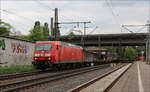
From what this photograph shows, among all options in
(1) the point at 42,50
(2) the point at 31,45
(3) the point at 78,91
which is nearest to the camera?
(3) the point at 78,91

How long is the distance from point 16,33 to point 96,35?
29284mm

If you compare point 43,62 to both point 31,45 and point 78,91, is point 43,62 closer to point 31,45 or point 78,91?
point 31,45

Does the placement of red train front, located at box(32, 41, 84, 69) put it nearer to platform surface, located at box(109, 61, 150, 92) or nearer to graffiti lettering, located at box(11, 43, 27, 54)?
graffiti lettering, located at box(11, 43, 27, 54)

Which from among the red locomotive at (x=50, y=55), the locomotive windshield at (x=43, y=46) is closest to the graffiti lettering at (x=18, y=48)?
the red locomotive at (x=50, y=55)

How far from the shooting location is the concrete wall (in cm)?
1988

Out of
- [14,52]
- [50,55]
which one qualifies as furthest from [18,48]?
[50,55]

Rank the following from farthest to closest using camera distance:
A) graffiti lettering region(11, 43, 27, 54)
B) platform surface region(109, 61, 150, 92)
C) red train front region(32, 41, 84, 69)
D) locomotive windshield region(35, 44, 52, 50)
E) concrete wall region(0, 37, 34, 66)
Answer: graffiti lettering region(11, 43, 27, 54), concrete wall region(0, 37, 34, 66), locomotive windshield region(35, 44, 52, 50), red train front region(32, 41, 84, 69), platform surface region(109, 61, 150, 92)

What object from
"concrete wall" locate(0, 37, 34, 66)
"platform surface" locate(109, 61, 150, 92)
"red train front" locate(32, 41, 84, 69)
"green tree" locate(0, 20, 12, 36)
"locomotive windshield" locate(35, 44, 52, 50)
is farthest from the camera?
"green tree" locate(0, 20, 12, 36)

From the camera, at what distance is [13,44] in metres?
21.5

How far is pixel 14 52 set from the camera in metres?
21.5

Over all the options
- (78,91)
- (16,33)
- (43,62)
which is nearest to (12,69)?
(43,62)

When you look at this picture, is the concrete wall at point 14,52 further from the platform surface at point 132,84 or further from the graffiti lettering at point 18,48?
the platform surface at point 132,84

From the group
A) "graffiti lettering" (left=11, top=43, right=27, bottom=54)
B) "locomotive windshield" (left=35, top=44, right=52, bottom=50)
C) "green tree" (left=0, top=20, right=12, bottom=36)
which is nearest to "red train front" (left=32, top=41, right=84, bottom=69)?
"locomotive windshield" (left=35, top=44, right=52, bottom=50)

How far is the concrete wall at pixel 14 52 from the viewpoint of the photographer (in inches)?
782
